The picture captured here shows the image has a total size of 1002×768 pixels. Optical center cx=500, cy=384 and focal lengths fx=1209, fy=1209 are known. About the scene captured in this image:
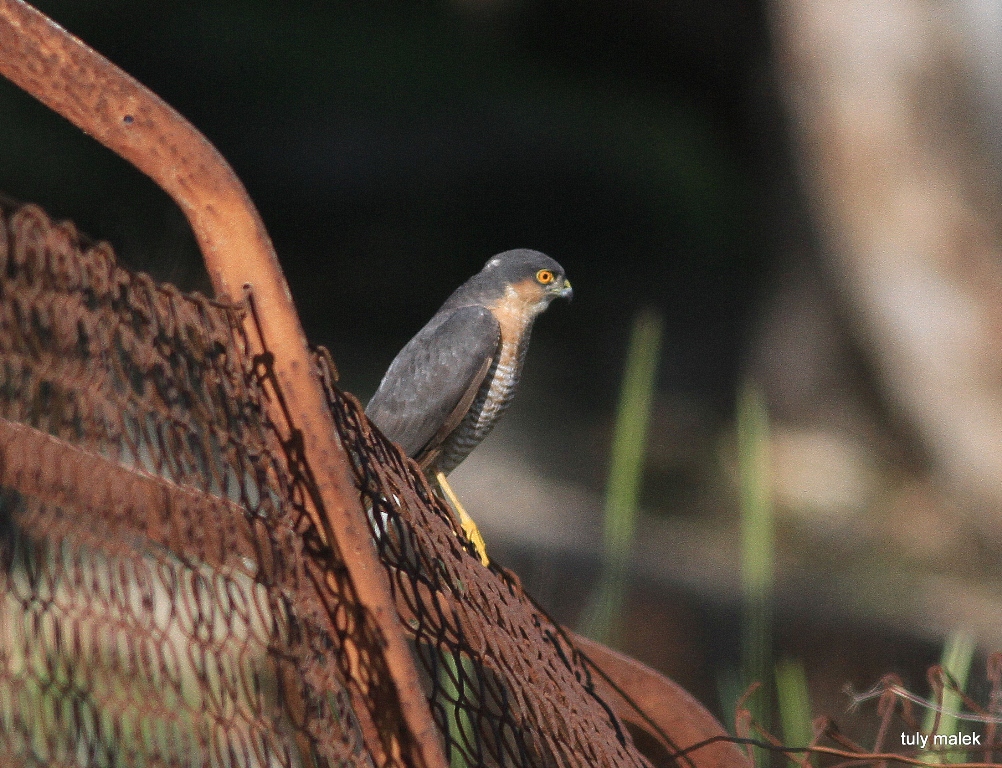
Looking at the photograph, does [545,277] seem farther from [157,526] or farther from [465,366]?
[157,526]

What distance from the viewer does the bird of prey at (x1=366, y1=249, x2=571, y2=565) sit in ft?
10.5

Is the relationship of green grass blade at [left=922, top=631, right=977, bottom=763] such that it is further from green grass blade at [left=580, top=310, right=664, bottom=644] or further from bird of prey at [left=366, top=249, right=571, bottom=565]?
bird of prey at [left=366, top=249, right=571, bottom=565]

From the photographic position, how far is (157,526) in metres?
1.28

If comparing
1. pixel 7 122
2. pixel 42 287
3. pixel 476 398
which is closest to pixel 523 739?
pixel 42 287

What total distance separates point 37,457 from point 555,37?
7.55 meters

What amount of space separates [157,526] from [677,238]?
7.58 meters

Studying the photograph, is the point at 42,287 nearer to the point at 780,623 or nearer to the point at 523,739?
the point at 523,739

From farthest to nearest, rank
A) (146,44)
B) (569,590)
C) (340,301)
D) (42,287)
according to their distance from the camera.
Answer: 1. (340,301)
2. (146,44)
3. (569,590)
4. (42,287)

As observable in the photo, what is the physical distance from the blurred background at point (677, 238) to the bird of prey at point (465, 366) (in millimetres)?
1437

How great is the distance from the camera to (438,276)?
8258 mm

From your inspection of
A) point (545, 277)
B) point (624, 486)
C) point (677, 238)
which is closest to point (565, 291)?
point (545, 277)

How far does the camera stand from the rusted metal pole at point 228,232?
3.79 feet

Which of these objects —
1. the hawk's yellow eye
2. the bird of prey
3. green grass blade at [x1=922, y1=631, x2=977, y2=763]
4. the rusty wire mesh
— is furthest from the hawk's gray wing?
the rusty wire mesh

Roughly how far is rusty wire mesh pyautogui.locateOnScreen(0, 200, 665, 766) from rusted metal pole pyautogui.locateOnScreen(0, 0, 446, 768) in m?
0.03
